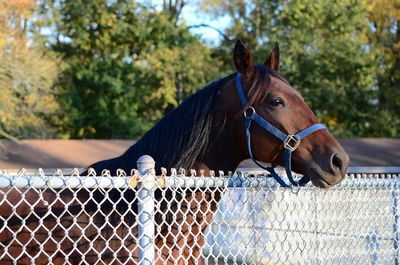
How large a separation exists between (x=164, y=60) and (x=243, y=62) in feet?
58.1

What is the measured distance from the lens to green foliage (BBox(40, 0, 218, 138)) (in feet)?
67.3

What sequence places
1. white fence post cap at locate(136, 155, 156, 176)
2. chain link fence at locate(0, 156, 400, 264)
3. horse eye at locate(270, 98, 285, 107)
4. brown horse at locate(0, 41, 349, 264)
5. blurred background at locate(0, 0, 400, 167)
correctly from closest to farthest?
chain link fence at locate(0, 156, 400, 264)
white fence post cap at locate(136, 155, 156, 176)
brown horse at locate(0, 41, 349, 264)
horse eye at locate(270, 98, 285, 107)
blurred background at locate(0, 0, 400, 167)

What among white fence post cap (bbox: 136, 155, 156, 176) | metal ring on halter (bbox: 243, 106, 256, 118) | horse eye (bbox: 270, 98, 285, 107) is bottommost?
white fence post cap (bbox: 136, 155, 156, 176)

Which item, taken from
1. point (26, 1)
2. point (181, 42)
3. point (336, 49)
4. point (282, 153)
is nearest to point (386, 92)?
point (336, 49)

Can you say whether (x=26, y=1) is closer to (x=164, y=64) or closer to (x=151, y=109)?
(x=164, y=64)

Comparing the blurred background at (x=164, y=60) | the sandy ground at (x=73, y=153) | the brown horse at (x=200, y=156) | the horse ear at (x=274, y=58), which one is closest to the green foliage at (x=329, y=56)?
the blurred background at (x=164, y=60)

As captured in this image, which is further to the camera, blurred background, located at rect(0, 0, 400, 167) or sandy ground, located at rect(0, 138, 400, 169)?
blurred background, located at rect(0, 0, 400, 167)

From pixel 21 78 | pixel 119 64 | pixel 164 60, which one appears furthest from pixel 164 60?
pixel 21 78

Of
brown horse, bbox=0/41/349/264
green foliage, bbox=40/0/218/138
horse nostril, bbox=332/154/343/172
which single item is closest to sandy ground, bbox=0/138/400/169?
green foliage, bbox=40/0/218/138

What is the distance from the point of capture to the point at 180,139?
2773 millimetres

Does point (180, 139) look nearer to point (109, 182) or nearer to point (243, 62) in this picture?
point (243, 62)

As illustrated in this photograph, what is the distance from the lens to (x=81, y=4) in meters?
20.4

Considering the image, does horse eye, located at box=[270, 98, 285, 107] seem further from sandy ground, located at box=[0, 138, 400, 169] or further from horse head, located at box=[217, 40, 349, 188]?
sandy ground, located at box=[0, 138, 400, 169]

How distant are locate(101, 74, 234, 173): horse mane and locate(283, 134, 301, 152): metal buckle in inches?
17.5
